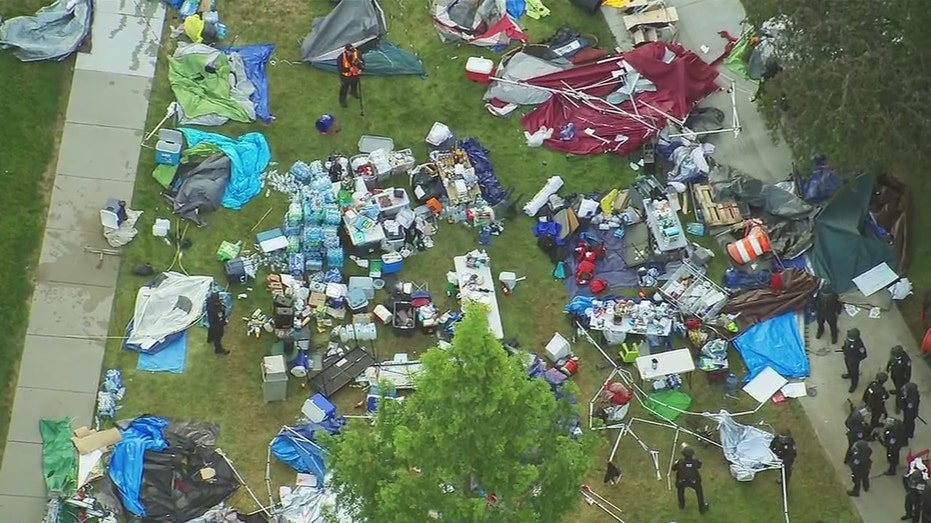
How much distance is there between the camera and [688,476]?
87.4ft

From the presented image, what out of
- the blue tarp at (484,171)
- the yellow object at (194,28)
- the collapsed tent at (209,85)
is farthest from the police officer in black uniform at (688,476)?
the yellow object at (194,28)

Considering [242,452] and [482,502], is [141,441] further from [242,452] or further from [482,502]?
[482,502]

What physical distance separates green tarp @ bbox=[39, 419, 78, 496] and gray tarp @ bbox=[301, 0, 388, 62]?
31.1 ft

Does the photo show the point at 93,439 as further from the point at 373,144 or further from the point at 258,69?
the point at 258,69

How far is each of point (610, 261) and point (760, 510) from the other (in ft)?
18.4

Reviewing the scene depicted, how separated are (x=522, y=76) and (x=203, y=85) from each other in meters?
6.57

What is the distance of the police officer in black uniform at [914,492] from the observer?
2642cm

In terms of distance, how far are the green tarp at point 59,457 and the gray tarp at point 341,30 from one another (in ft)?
31.1

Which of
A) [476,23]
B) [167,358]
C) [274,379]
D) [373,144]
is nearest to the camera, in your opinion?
[274,379]

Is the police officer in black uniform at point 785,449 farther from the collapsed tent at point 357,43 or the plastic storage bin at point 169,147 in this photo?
the plastic storage bin at point 169,147

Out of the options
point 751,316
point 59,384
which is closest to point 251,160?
point 59,384

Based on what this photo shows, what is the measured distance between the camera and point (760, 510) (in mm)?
27438

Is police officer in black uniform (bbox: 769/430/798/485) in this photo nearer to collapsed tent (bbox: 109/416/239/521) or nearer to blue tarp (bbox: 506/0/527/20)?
collapsed tent (bbox: 109/416/239/521)

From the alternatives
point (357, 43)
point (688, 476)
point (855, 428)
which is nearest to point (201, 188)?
point (357, 43)
